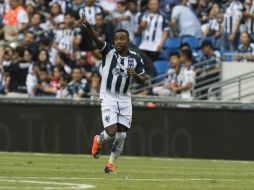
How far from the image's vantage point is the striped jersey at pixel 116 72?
13984 mm

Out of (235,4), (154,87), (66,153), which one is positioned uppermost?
(235,4)

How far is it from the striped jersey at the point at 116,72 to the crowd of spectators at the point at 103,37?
789cm

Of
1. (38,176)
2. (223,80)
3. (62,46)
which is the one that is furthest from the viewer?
(62,46)

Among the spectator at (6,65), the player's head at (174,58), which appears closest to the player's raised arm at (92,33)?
the player's head at (174,58)

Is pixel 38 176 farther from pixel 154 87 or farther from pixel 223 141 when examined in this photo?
pixel 154 87

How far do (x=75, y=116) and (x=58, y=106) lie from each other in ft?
1.55

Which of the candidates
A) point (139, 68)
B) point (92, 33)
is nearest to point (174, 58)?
point (139, 68)

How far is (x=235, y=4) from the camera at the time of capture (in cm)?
2311

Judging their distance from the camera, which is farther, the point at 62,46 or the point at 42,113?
the point at 62,46

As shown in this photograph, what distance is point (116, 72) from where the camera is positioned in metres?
14.1

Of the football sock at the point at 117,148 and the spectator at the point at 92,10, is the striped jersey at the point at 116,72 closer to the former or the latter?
the football sock at the point at 117,148

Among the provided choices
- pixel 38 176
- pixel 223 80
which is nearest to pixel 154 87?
pixel 223 80

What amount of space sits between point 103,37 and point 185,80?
10.2 feet

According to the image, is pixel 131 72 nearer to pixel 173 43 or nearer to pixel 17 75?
pixel 173 43
